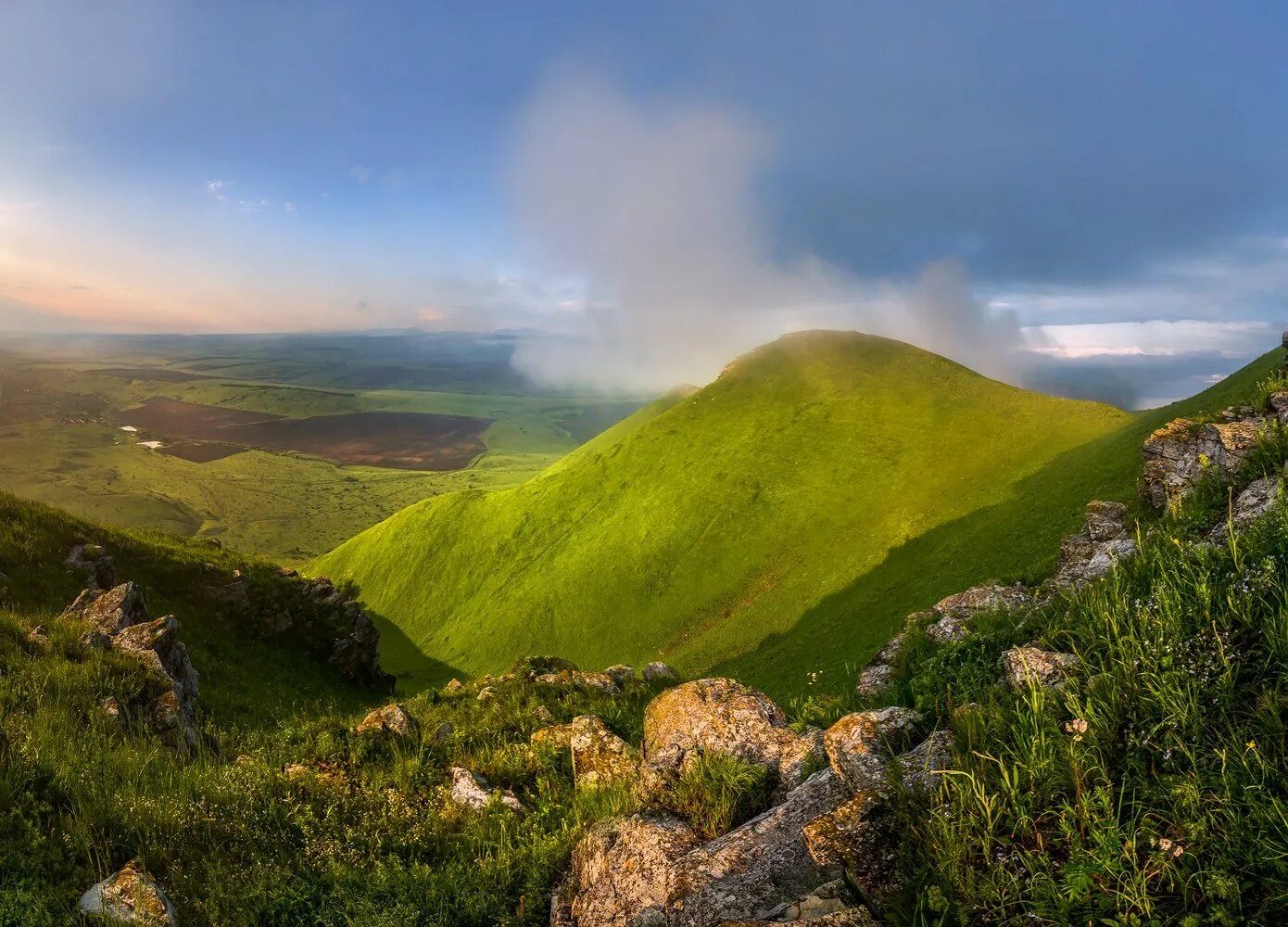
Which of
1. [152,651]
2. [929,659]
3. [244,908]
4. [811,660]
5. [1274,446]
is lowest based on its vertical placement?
[811,660]

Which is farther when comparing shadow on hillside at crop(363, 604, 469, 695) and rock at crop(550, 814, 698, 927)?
shadow on hillside at crop(363, 604, 469, 695)

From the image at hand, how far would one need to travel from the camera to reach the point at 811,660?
164 feet

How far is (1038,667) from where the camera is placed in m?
6.08

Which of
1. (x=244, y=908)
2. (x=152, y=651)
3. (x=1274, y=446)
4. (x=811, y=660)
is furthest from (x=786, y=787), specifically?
(x=811, y=660)

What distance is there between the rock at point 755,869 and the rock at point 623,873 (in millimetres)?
218

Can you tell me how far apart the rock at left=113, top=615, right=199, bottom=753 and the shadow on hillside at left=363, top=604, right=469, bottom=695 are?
57.1 metres

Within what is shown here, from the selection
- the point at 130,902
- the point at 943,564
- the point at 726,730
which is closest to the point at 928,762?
the point at 726,730

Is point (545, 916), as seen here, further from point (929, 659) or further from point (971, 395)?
point (971, 395)

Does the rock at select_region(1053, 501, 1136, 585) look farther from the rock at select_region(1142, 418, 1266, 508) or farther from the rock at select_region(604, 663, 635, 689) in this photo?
the rock at select_region(604, 663, 635, 689)

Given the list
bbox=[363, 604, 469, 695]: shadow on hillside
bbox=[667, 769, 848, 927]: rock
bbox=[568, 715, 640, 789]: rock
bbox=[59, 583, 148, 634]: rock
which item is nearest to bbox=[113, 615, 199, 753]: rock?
bbox=[59, 583, 148, 634]: rock

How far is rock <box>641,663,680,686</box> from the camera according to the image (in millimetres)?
20234

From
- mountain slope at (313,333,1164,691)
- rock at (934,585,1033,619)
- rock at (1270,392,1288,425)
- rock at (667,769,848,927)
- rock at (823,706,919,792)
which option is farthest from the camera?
mountain slope at (313,333,1164,691)

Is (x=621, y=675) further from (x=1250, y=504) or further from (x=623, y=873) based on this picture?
(x=1250, y=504)

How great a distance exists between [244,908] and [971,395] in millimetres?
113809
